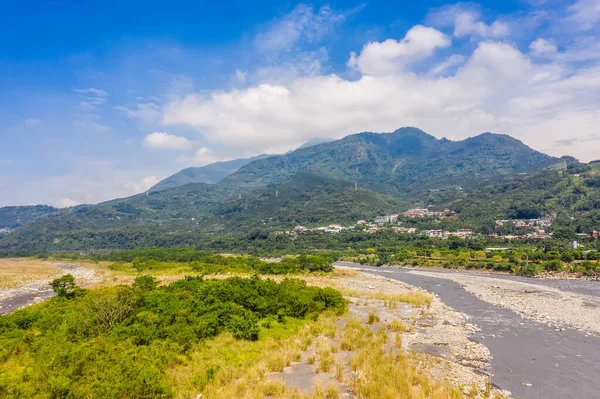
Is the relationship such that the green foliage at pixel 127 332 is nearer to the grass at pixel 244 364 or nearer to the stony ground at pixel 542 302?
the grass at pixel 244 364

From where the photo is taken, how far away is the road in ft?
48.0

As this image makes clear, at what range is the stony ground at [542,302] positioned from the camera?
25825 millimetres

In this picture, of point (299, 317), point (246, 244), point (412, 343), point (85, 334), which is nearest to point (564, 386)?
point (412, 343)

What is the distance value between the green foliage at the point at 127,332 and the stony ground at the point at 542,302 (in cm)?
1656

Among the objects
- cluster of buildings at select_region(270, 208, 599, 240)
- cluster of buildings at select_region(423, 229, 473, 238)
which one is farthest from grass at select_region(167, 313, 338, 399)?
cluster of buildings at select_region(423, 229, 473, 238)

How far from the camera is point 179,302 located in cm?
2053

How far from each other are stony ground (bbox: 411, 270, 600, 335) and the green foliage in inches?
652

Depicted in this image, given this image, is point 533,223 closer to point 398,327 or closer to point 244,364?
point 398,327

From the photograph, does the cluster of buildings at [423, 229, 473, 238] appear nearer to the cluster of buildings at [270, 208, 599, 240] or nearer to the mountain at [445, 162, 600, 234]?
the cluster of buildings at [270, 208, 599, 240]

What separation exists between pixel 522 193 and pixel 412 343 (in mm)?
168505

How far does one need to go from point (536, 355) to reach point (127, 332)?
20.8m

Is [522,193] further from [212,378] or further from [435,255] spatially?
[212,378]

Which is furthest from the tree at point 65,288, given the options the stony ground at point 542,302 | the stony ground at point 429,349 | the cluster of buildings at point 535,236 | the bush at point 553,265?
the cluster of buildings at point 535,236

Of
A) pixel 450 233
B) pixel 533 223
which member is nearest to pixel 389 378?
pixel 450 233
